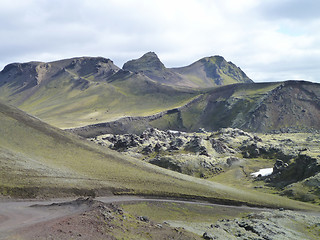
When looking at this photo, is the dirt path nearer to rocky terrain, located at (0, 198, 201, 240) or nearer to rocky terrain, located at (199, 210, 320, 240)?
rocky terrain, located at (0, 198, 201, 240)

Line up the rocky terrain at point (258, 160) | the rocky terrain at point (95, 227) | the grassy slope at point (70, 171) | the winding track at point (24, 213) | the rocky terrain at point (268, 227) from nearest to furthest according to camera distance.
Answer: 1. the rocky terrain at point (95, 227)
2. the winding track at point (24, 213)
3. the rocky terrain at point (268, 227)
4. the grassy slope at point (70, 171)
5. the rocky terrain at point (258, 160)

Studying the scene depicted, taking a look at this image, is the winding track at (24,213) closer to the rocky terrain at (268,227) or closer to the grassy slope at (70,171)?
the grassy slope at (70,171)

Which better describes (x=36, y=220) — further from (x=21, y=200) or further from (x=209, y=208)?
(x=209, y=208)

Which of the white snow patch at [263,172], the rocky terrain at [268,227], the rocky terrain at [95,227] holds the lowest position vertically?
Result: the white snow patch at [263,172]

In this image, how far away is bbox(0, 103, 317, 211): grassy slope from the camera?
8394 centimetres

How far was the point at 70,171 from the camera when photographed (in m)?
97.2

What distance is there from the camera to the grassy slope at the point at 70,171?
275 ft

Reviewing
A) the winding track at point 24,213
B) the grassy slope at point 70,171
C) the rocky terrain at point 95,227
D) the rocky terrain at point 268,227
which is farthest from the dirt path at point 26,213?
the rocky terrain at point 268,227

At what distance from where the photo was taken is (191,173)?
497 feet

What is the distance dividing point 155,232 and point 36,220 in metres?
22.9

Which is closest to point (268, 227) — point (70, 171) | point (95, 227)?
point (95, 227)

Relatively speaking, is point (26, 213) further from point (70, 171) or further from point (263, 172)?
point (263, 172)

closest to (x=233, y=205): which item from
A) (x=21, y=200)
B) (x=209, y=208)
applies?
(x=209, y=208)

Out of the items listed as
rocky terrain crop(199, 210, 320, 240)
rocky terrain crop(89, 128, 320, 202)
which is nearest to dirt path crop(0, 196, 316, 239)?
rocky terrain crop(199, 210, 320, 240)
